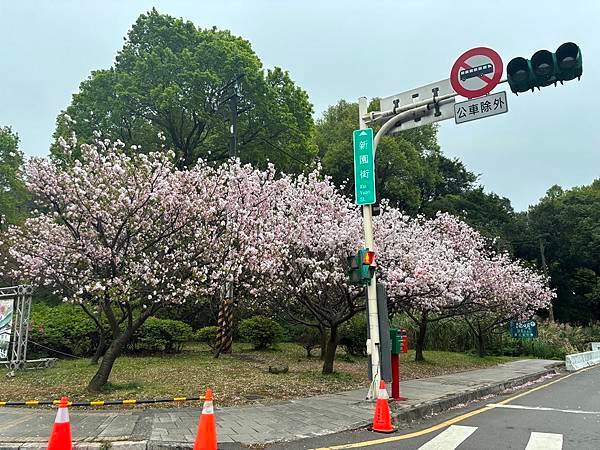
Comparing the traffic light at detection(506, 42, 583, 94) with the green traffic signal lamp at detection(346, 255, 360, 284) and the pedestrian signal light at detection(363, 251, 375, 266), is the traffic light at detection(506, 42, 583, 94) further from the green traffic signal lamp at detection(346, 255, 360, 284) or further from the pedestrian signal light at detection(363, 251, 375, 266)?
the green traffic signal lamp at detection(346, 255, 360, 284)

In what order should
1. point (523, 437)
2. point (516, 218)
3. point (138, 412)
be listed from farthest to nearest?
1. point (516, 218)
2. point (138, 412)
3. point (523, 437)

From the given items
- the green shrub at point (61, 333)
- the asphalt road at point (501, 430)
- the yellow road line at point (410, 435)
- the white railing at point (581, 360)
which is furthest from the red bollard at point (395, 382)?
the white railing at point (581, 360)

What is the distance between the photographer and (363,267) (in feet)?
31.2

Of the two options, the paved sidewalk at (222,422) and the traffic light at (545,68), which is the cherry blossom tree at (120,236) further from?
the traffic light at (545,68)

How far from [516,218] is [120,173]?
46282mm

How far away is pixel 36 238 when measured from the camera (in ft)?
37.4

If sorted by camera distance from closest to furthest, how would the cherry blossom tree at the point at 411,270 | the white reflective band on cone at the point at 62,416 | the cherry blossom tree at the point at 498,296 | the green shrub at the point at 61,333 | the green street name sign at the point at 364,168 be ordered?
the white reflective band on cone at the point at 62,416
the green street name sign at the point at 364,168
the cherry blossom tree at the point at 411,270
the green shrub at the point at 61,333
the cherry blossom tree at the point at 498,296

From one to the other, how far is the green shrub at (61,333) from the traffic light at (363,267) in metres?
11.7

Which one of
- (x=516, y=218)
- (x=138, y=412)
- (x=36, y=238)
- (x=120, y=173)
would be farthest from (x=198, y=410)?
(x=516, y=218)

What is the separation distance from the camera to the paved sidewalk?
661 centimetres

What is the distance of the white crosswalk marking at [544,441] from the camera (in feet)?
21.7

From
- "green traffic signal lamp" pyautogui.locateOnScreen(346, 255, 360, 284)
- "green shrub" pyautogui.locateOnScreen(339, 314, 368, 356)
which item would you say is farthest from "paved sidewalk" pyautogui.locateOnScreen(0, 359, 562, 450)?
"green shrub" pyautogui.locateOnScreen(339, 314, 368, 356)

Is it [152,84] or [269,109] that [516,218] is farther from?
[152,84]

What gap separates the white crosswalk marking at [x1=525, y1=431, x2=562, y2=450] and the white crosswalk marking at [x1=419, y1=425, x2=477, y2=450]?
2.94ft
